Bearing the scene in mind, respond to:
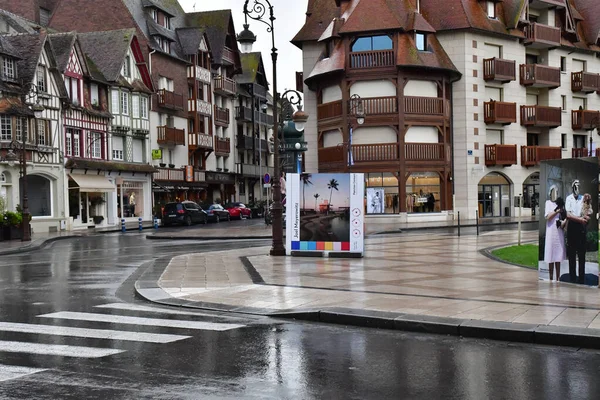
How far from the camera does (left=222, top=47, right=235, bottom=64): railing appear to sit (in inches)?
2530

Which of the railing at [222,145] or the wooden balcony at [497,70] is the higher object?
the wooden balcony at [497,70]

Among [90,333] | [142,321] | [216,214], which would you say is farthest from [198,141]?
[90,333]

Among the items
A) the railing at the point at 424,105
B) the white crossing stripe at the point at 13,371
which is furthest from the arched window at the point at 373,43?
the white crossing stripe at the point at 13,371

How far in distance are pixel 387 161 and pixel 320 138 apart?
5.30 meters

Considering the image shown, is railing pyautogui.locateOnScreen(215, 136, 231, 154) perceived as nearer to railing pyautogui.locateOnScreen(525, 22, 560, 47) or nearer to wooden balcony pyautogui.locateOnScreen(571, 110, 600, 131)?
railing pyautogui.locateOnScreen(525, 22, 560, 47)

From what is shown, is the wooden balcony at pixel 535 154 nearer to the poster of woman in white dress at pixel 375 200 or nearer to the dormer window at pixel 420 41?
the dormer window at pixel 420 41

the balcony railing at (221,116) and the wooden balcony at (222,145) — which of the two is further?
the wooden balcony at (222,145)

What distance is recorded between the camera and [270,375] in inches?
267

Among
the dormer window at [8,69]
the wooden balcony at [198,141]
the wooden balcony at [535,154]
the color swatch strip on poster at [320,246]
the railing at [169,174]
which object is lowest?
the color swatch strip on poster at [320,246]

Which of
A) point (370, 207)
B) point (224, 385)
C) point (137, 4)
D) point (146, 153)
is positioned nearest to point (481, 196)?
point (370, 207)

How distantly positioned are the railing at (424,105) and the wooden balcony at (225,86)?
24091mm

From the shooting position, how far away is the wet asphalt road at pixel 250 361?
245 inches

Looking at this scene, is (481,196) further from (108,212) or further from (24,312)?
(24,312)

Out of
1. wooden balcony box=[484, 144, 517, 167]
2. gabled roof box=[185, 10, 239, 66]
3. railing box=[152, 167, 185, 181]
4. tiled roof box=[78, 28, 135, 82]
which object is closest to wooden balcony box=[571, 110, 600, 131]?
wooden balcony box=[484, 144, 517, 167]
